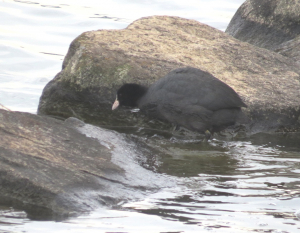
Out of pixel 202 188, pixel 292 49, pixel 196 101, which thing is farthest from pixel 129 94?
pixel 292 49

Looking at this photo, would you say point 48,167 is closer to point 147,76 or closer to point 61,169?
point 61,169

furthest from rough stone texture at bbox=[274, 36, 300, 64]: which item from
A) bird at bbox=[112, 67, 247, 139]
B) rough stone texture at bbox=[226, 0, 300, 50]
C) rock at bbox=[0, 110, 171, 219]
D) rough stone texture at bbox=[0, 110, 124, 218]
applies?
rough stone texture at bbox=[0, 110, 124, 218]

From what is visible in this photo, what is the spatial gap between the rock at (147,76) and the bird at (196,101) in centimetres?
44

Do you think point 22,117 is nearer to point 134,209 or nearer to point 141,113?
point 134,209

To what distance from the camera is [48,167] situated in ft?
14.1

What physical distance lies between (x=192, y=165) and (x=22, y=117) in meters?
1.83

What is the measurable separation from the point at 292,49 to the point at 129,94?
3.59 meters

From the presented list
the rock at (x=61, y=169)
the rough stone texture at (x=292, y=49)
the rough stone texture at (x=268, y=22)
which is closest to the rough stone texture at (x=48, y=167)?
the rock at (x=61, y=169)

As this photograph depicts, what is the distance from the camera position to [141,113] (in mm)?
7242

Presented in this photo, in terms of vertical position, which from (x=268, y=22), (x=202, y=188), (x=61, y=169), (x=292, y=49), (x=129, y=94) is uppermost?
(x=268, y=22)

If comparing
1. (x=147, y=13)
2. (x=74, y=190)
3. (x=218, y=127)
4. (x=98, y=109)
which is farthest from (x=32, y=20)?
(x=74, y=190)

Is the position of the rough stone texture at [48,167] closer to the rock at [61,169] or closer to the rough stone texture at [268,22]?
the rock at [61,169]

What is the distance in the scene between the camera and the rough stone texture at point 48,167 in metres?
3.96

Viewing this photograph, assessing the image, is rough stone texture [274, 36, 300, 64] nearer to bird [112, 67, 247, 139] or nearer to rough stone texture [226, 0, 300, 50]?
rough stone texture [226, 0, 300, 50]
